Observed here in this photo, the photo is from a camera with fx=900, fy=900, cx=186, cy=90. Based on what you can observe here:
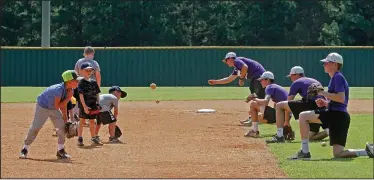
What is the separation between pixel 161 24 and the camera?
206 ft

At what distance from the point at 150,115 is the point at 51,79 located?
22.6m

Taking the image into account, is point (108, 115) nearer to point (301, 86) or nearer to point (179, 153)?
point (179, 153)

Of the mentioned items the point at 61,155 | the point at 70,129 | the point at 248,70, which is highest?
the point at 248,70

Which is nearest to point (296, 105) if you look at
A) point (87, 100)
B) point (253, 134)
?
point (253, 134)

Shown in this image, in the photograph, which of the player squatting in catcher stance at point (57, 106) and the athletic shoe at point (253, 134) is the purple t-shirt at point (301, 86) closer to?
the athletic shoe at point (253, 134)

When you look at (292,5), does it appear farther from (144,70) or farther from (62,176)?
(62,176)

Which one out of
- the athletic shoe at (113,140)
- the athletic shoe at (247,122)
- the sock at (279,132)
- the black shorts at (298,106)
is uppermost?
the black shorts at (298,106)

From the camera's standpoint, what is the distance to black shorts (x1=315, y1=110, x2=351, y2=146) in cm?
1288

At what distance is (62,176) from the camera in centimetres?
1101

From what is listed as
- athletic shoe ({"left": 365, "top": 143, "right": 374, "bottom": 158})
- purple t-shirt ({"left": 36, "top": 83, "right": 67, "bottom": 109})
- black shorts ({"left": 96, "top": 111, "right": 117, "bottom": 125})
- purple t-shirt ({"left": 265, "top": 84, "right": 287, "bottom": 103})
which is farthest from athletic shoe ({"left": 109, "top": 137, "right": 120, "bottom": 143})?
athletic shoe ({"left": 365, "top": 143, "right": 374, "bottom": 158})

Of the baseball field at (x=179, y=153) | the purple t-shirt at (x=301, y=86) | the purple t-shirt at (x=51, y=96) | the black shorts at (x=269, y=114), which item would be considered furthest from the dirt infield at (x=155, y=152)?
the purple t-shirt at (x=301, y=86)

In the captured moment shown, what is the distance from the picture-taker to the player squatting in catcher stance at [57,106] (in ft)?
43.1

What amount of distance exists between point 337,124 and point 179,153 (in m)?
2.56

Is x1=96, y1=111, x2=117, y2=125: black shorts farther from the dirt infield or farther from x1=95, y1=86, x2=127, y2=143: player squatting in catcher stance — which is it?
the dirt infield
